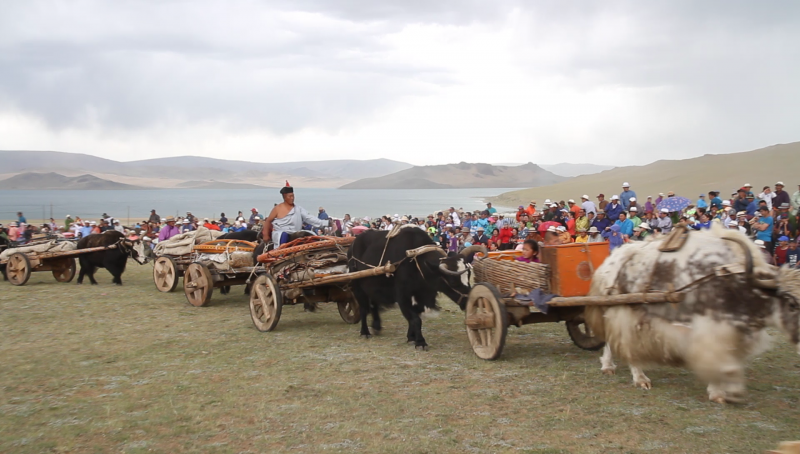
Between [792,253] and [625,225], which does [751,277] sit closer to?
[792,253]

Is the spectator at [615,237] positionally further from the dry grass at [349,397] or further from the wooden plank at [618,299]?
the wooden plank at [618,299]

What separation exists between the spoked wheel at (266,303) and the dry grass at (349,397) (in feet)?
0.61

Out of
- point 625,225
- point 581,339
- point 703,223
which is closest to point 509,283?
point 581,339

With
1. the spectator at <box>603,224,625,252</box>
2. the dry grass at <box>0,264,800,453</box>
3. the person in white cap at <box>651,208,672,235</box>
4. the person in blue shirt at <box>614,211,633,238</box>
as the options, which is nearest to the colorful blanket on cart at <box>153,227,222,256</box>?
the dry grass at <box>0,264,800,453</box>

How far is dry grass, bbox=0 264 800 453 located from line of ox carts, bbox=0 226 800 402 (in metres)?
0.42

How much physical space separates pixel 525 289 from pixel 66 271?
13275mm

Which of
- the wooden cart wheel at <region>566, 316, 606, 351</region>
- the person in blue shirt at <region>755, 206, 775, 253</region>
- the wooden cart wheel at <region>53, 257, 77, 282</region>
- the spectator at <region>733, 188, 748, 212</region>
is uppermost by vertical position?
the spectator at <region>733, 188, 748, 212</region>

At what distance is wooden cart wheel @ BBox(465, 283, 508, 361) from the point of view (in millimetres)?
7016

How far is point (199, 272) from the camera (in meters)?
11.7

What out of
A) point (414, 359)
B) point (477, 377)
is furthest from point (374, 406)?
point (414, 359)

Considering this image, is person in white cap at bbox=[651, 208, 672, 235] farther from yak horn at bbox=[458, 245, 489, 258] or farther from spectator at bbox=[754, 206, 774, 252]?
yak horn at bbox=[458, 245, 489, 258]

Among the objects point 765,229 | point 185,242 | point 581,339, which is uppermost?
point 765,229

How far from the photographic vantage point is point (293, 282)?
376 inches

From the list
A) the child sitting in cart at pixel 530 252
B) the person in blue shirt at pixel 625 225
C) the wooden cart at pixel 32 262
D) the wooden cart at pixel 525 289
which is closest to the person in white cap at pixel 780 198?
the person in blue shirt at pixel 625 225
